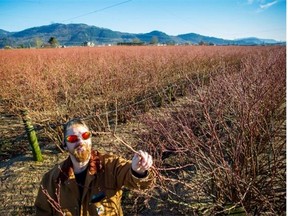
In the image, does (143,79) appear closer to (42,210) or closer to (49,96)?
(49,96)

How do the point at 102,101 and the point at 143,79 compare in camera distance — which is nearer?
the point at 102,101

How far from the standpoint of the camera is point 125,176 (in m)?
1.92

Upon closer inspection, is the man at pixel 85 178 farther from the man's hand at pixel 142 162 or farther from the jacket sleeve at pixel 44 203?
the man's hand at pixel 142 162

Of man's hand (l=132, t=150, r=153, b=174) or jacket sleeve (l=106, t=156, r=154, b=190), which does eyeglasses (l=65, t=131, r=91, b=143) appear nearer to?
jacket sleeve (l=106, t=156, r=154, b=190)

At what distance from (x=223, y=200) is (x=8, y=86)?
5.66 metres

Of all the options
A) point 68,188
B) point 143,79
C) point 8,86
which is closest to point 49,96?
point 8,86

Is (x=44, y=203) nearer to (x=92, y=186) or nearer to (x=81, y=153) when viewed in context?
(x=92, y=186)

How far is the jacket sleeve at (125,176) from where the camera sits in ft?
5.79

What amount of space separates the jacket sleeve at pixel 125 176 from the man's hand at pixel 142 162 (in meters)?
0.07

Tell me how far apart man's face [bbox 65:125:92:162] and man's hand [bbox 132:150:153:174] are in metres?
0.47

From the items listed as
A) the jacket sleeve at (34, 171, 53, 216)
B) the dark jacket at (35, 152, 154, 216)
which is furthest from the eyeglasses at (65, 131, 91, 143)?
the jacket sleeve at (34, 171, 53, 216)

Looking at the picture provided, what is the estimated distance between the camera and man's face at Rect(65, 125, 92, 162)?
2.01 m

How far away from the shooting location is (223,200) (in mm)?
2613

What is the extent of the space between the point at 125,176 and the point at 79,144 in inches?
15.8
